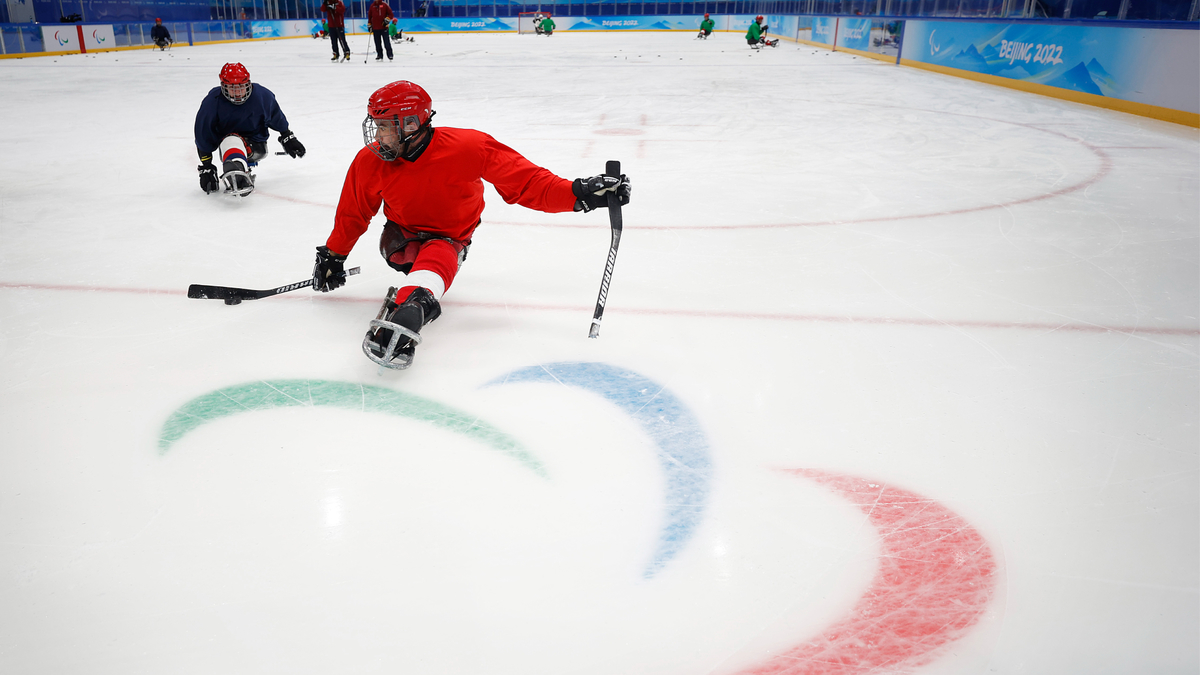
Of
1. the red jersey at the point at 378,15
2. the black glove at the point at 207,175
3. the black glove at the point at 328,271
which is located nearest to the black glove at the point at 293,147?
the black glove at the point at 207,175

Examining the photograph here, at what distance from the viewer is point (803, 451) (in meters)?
1.67

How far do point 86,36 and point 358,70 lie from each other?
286 inches

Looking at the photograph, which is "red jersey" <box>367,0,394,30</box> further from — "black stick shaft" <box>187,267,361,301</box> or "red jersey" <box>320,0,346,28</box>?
"black stick shaft" <box>187,267,361,301</box>

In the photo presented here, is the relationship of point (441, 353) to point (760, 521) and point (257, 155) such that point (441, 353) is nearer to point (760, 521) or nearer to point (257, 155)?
point (760, 521)

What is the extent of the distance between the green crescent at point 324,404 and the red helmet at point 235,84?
Answer: 7.88ft

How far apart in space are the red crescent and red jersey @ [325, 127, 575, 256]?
1.23 m

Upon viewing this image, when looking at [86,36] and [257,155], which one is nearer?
[257,155]

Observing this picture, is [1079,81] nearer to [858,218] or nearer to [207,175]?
[858,218]

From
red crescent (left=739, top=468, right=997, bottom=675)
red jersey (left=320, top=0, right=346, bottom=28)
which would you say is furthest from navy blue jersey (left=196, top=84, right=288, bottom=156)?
red jersey (left=320, top=0, right=346, bottom=28)

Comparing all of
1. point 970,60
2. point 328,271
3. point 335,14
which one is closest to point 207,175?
point 328,271

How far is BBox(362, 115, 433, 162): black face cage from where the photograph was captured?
1999 millimetres

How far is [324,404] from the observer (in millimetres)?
1846

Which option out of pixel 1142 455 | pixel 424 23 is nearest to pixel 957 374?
pixel 1142 455

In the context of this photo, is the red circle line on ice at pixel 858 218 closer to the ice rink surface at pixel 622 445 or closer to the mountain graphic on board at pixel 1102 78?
the ice rink surface at pixel 622 445
